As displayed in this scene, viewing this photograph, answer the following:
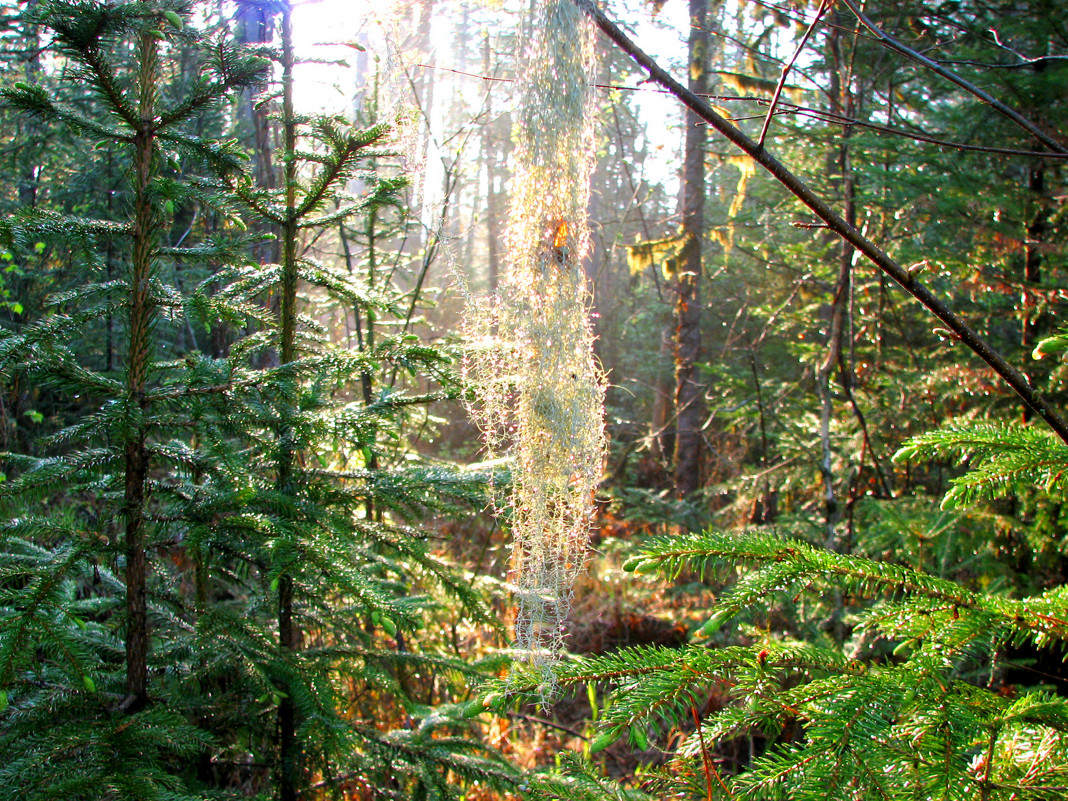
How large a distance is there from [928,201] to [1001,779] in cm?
543

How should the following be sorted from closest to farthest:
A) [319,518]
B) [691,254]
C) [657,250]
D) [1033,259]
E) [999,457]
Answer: [999,457] < [319,518] < [1033,259] < [657,250] < [691,254]

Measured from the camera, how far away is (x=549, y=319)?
163 cm

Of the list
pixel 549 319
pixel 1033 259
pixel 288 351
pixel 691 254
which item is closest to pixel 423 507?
pixel 288 351

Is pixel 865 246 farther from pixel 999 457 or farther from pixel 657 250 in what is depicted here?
pixel 657 250

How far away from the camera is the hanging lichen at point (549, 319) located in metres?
1.47

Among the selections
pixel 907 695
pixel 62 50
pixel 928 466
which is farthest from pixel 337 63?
pixel 928 466

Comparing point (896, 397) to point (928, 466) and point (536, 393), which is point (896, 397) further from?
point (536, 393)

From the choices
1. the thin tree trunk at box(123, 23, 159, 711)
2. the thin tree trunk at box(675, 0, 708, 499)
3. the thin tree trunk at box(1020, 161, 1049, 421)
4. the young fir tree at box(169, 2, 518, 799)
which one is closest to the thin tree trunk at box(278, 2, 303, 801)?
the young fir tree at box(169, 2, 518, 799)

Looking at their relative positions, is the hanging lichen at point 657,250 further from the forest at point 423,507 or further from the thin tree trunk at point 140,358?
the thin tree trunk at point 140,358

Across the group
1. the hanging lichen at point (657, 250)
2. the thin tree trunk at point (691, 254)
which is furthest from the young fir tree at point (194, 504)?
the thin tree trunk at point (691, 254)

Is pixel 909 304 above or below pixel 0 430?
above

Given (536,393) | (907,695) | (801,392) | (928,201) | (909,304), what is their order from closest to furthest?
(907,695) → (536,393) → (928,201) → (909,304) → (801,392)

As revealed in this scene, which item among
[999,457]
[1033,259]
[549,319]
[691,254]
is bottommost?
[999,457]

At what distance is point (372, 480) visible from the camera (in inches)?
93.9
